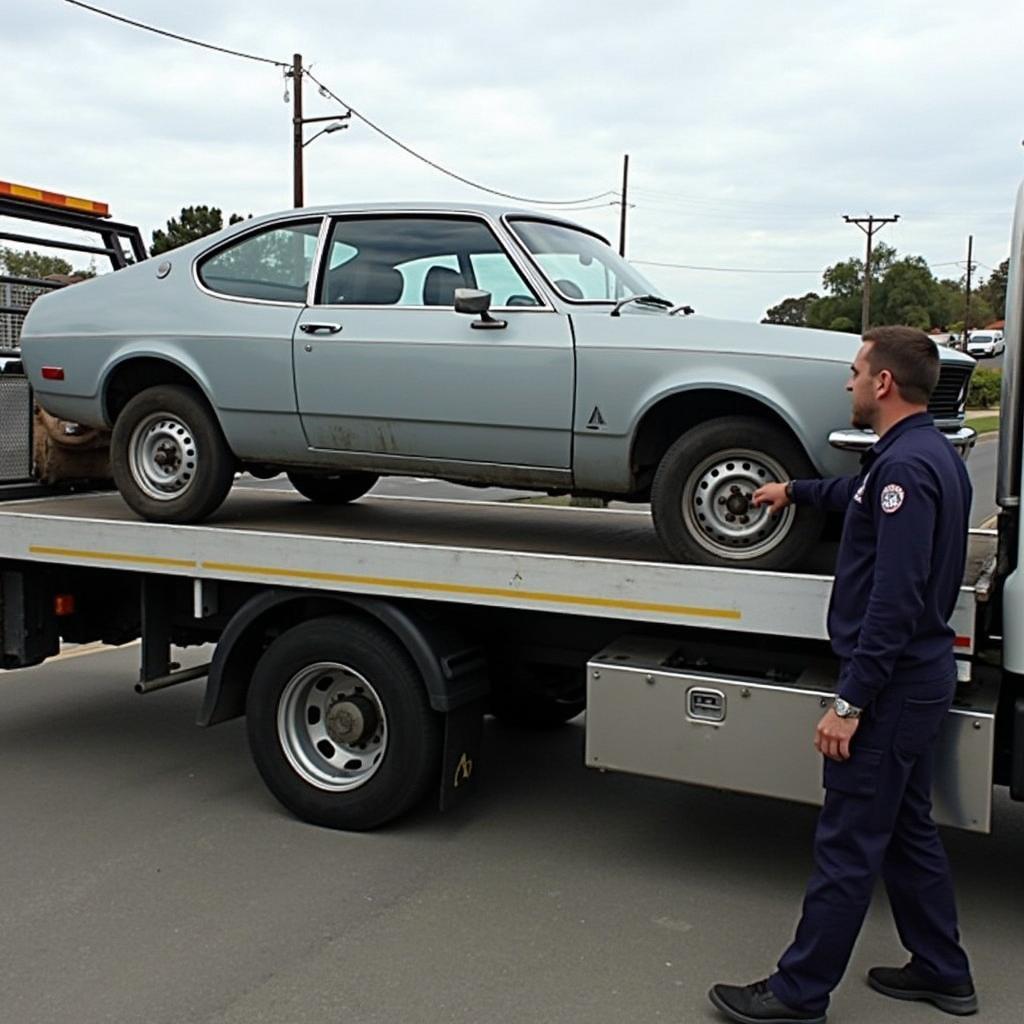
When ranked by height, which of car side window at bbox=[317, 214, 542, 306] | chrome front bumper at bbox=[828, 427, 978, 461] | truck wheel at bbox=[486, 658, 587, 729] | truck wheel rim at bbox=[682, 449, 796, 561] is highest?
car side window at bbox=[317, 214, 542, 306]

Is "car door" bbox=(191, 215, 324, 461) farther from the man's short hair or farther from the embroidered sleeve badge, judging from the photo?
the embroidered sleeve badge

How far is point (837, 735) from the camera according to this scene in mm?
3537

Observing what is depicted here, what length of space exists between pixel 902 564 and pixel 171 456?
3.75 meters

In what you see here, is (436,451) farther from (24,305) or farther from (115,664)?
(115,664)

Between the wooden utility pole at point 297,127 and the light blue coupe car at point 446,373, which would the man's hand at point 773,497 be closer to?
the light blue coupe car at point 446,373

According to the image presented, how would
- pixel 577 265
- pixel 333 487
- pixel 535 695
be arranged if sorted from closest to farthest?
1. pixel 577 265
2. pixel 535 695
3. pixel 333 487

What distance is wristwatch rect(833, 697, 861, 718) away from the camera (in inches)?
139

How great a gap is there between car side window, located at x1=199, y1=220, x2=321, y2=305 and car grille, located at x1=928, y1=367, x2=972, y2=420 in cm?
282

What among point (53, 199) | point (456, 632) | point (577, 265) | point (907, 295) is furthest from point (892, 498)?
point (907, 295)

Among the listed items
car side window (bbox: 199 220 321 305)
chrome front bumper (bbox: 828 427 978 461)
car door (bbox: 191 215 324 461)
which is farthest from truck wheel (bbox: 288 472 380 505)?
chrome front bumper (bbox: 828 427 978 461)

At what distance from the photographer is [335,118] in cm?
2786

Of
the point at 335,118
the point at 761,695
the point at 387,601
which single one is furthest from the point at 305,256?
the point at 335,118

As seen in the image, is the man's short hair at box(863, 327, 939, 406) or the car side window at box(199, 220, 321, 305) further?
the car side window at box(199, 220, 321, 305)

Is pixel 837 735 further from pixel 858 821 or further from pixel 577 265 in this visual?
pixel 577 265
